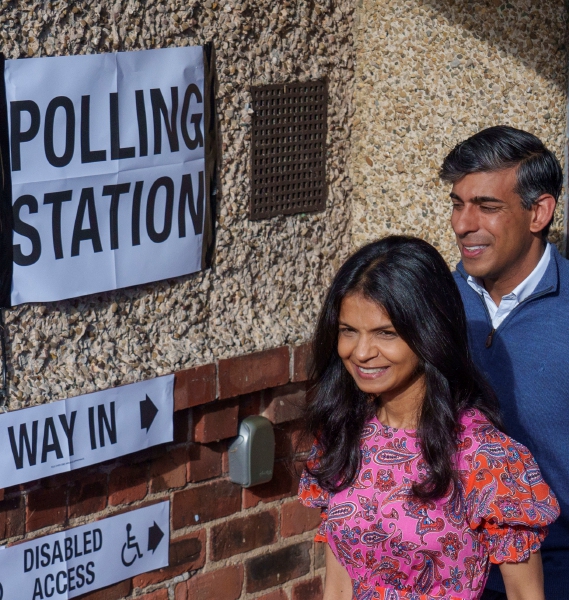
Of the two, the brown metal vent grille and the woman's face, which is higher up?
the brown metal vent grille

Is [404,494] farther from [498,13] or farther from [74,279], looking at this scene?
[498,13]

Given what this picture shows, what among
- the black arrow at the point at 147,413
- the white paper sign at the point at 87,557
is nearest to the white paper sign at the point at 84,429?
the black arrow at the point at 147,413

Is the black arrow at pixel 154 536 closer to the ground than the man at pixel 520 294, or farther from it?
closer to the ground

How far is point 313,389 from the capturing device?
7.56 feet

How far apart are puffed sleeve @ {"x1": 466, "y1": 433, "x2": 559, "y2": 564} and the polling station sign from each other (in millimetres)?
1035

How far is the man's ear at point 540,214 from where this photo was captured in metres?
2.50

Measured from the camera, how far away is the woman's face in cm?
201

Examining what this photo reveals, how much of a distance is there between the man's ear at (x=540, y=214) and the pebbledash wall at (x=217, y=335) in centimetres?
76

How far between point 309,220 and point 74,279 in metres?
0.86

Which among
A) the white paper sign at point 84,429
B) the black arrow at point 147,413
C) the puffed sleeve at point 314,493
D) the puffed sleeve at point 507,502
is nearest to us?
the puffed sleeve at point 507,502

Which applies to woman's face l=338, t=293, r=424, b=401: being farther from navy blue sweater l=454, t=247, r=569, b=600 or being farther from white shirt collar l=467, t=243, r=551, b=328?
white shirt collar l=467, t=243, r=551, b=328

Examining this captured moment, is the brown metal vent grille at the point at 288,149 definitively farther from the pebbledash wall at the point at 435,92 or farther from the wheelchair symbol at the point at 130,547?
the wheelchair symbol at the point at 130,547

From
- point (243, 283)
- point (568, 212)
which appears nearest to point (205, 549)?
point (243, 283)

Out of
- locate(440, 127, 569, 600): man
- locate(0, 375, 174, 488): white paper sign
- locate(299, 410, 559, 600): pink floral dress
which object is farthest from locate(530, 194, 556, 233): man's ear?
locate(0, 375, 174, 488): white paper sign
